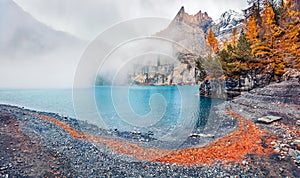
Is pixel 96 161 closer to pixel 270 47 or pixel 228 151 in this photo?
pixel 228 151

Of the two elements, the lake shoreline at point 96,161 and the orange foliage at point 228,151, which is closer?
the lake shoreline at point 96,161

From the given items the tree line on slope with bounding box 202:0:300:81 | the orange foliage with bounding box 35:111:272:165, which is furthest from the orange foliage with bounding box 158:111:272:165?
the tree line on slope with bounding box 202:0:300:81

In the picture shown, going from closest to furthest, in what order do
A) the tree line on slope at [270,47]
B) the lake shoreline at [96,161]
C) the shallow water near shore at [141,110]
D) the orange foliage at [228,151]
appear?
the lake shoreline at [96,161] → the orange foliage at [228,151] → the shallow water near shore at [141,110] → the tree line on slope at [270,47]

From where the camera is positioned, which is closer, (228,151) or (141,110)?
(228,151)

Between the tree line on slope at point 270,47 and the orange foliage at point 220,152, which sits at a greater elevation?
the tree line on slope at point 270,47

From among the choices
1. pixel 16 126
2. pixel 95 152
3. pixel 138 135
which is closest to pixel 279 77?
pixel 138 135

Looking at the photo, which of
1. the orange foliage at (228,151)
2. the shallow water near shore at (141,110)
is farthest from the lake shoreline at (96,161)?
the shallow water near shore at (141,110)

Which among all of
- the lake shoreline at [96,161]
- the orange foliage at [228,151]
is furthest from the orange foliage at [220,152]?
the lake shoreline at [96,161]

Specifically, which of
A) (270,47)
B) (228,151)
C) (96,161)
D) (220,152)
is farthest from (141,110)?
(270,47)

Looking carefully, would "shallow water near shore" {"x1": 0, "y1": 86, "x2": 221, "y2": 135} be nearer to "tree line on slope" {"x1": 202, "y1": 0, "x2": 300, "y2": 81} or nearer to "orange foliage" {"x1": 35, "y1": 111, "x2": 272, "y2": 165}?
"orange foliage" {"x1": 35, "y1": 111, "x2": 272, "y2": 165}

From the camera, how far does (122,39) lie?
7516 mm

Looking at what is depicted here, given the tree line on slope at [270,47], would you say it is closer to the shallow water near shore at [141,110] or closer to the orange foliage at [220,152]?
the shallow water near shore at [141,110]

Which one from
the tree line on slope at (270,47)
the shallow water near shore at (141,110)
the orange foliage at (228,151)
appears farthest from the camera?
the tree line on slope at (270,47)

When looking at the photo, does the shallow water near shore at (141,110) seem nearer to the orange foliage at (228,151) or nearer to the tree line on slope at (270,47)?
the orange foliage at (228,151)
